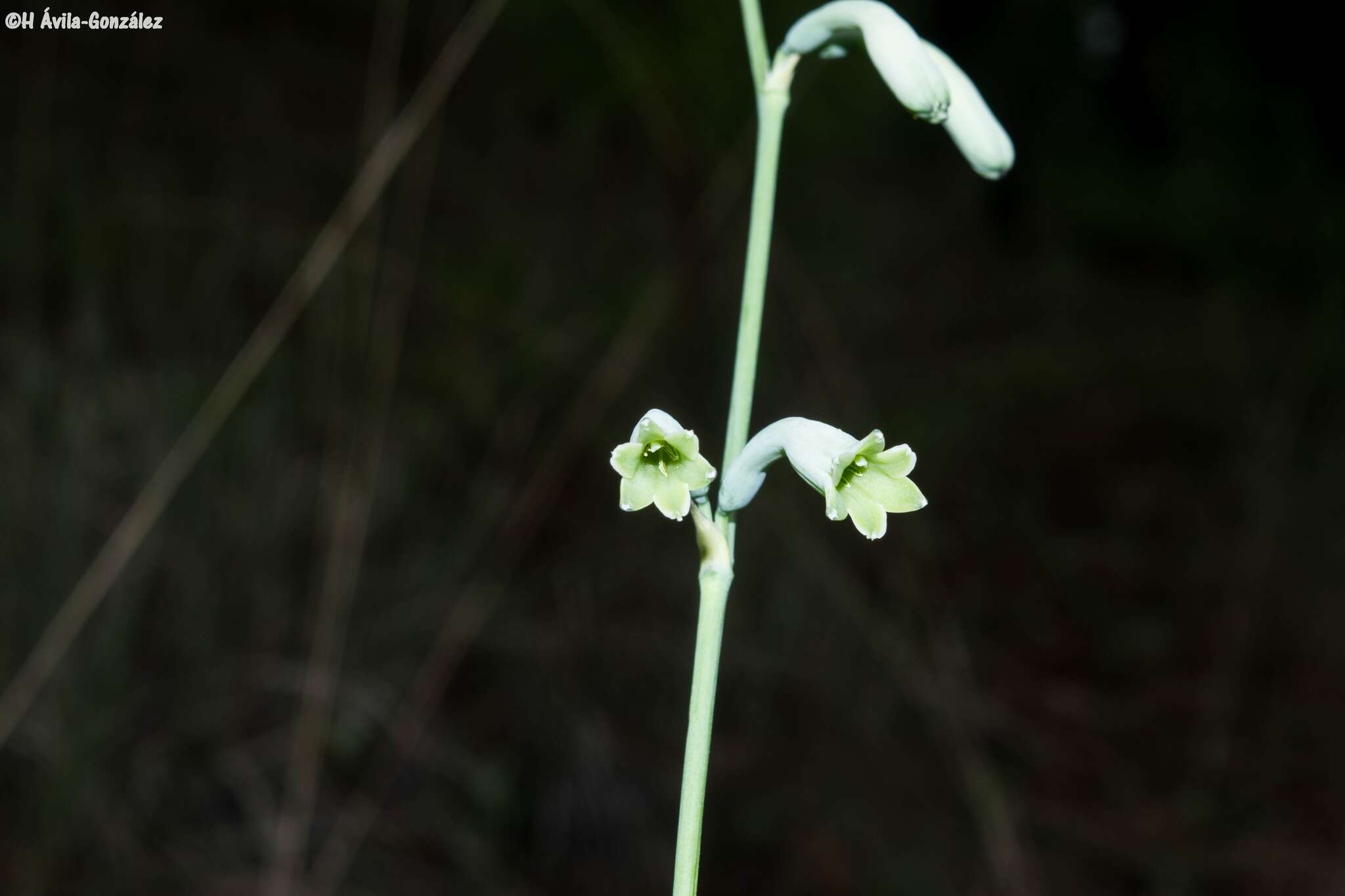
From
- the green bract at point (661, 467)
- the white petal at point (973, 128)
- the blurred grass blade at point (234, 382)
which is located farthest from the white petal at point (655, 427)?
the blurred grass blade at point (234, 382)

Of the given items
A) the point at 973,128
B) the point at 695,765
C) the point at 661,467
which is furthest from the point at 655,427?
the point at 973,128

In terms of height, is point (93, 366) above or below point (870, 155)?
below

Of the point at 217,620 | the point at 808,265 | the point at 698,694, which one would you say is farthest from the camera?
the point at 808,265

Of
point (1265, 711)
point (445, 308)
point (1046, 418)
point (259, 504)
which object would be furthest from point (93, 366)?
point (1046, 418)

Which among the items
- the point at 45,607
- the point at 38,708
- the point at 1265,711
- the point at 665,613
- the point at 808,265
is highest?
the point at 808,265

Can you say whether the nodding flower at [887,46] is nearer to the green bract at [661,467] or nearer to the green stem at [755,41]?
the green stem at [755,41]

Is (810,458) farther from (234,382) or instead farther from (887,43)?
(234,382)

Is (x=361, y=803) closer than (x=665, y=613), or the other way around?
(x=361, y=803)

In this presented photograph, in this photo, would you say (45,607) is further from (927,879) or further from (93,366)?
(927,879)
